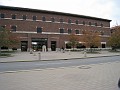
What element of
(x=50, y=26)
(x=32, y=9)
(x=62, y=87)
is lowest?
(x=62, y=87)

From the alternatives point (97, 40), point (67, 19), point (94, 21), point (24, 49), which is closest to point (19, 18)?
point (24, 49)

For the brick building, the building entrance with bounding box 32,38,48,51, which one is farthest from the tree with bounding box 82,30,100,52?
the building entrance with bounding box 32,38,48,51

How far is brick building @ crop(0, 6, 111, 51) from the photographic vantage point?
48906 millimetres

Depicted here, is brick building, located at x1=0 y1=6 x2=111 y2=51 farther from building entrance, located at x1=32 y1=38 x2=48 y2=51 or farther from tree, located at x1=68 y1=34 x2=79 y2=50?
tree, located at x1=68 y1=34 x2=79 y2=50

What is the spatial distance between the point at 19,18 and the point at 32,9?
14.9 feet

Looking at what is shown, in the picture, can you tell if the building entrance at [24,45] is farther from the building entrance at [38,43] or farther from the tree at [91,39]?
the tree at [91,39]

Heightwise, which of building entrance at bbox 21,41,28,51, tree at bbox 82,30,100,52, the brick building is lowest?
building entrance at bbox 21,41,28,51

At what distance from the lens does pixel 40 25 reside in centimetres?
5203

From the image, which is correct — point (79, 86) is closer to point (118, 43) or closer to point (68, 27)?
point (118, 43)

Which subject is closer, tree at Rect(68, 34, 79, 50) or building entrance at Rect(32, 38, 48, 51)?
building entrance at Rect(32, 38, 48, 51)

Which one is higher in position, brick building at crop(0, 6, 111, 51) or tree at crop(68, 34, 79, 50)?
brick building at crop(0, 6, 111, 51)

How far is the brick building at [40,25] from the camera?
48.9 metres

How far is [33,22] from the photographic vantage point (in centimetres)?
5122

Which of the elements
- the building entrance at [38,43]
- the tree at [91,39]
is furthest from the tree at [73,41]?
the building entrance at [38,43]
